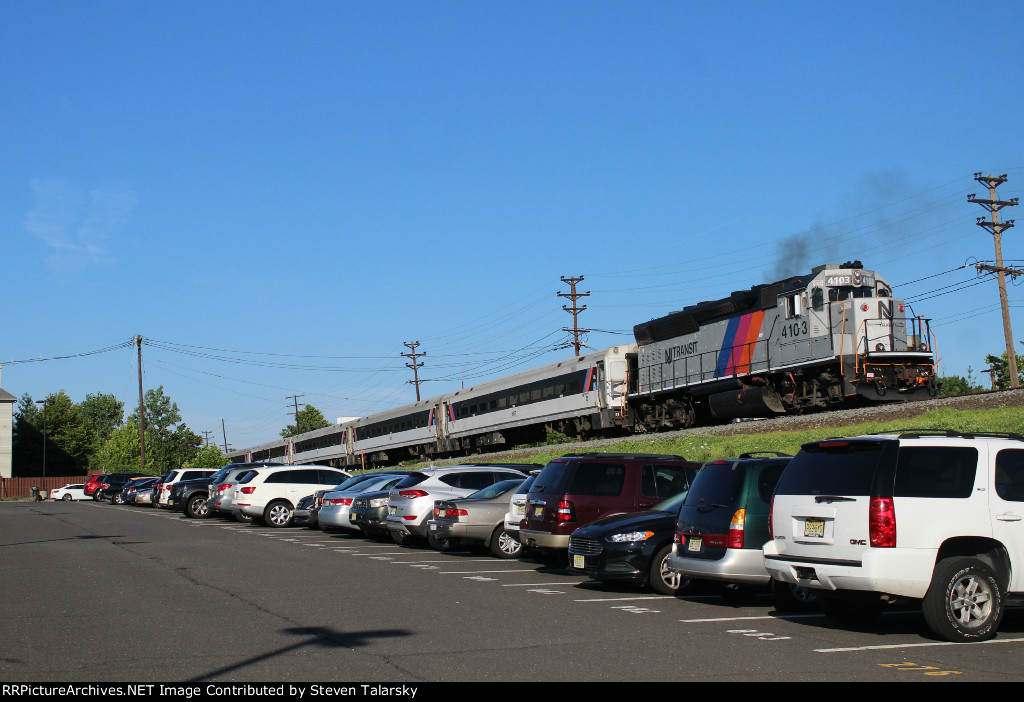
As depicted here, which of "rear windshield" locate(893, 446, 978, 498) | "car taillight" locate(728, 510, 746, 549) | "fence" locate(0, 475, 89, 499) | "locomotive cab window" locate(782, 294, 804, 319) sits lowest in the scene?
"fence" locate(0, 475, 89, 499)

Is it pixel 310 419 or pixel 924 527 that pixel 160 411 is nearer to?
pixel 310 419

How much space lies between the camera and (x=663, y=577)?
1180 centimetres

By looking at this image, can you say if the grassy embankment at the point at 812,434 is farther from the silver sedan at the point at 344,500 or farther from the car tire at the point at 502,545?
the silver sedan at the point at 344,500

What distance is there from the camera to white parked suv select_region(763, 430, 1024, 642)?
820 cm

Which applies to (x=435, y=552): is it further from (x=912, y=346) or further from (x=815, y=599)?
(x=912, y=346)

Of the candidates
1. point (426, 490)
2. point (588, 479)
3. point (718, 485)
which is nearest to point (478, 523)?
point (426, 490)

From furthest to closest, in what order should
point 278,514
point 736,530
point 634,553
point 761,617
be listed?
point 278,514 → point 634,553 → point 736,530 → point 761,617

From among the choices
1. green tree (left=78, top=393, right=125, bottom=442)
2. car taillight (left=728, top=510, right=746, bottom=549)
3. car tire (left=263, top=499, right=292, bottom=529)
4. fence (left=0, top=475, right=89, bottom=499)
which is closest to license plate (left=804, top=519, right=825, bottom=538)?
car taillight (left=728, top=510, right=746, bottom=549)

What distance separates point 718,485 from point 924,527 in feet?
9.07

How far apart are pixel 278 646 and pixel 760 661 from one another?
155 inches

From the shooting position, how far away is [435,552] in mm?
18094

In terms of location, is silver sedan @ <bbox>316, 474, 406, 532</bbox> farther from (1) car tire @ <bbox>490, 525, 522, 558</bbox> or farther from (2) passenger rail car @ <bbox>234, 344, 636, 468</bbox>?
(2) passenger rail car @ <bbox>234, 344, 636, 468</bbox>

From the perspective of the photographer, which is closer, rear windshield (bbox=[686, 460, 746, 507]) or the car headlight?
rear windshield (bbox=[686, 460, 746, 507])

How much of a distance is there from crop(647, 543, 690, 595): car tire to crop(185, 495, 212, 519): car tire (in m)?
22.6
